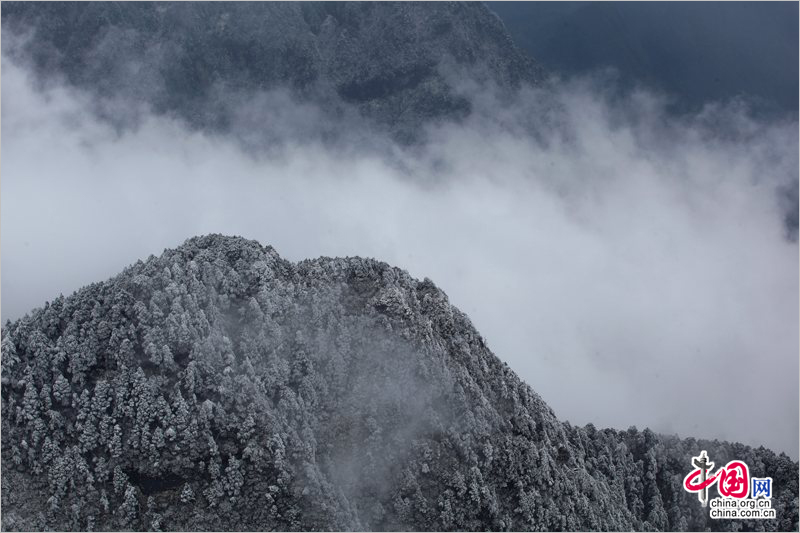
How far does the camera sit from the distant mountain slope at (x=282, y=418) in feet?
408

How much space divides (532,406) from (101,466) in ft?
163

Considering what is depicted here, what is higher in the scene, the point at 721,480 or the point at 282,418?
the point at 721,480

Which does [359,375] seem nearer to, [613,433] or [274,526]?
[274,526]

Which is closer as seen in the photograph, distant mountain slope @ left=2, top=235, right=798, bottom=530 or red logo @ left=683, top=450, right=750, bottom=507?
distant mountain slope @ left=2, top=235, right=798, bottom=530

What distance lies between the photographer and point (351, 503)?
420 feet

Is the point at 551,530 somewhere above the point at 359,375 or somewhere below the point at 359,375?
below

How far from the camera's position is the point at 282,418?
424 ft

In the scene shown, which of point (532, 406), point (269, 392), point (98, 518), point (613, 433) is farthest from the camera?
point (613, 433)

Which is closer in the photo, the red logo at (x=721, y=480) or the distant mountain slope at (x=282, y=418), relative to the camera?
the distant mountain slope at (x=282, y=418)

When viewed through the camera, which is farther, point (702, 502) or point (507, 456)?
point (702, 502)

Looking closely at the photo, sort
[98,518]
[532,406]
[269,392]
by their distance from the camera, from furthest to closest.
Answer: [532,406] → [269,392] → [98,518]

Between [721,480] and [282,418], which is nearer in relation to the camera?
[282,418]

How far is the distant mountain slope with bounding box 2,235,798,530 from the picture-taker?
12444 centimetres

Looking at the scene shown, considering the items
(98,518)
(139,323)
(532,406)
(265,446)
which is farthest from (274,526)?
(532,406)
